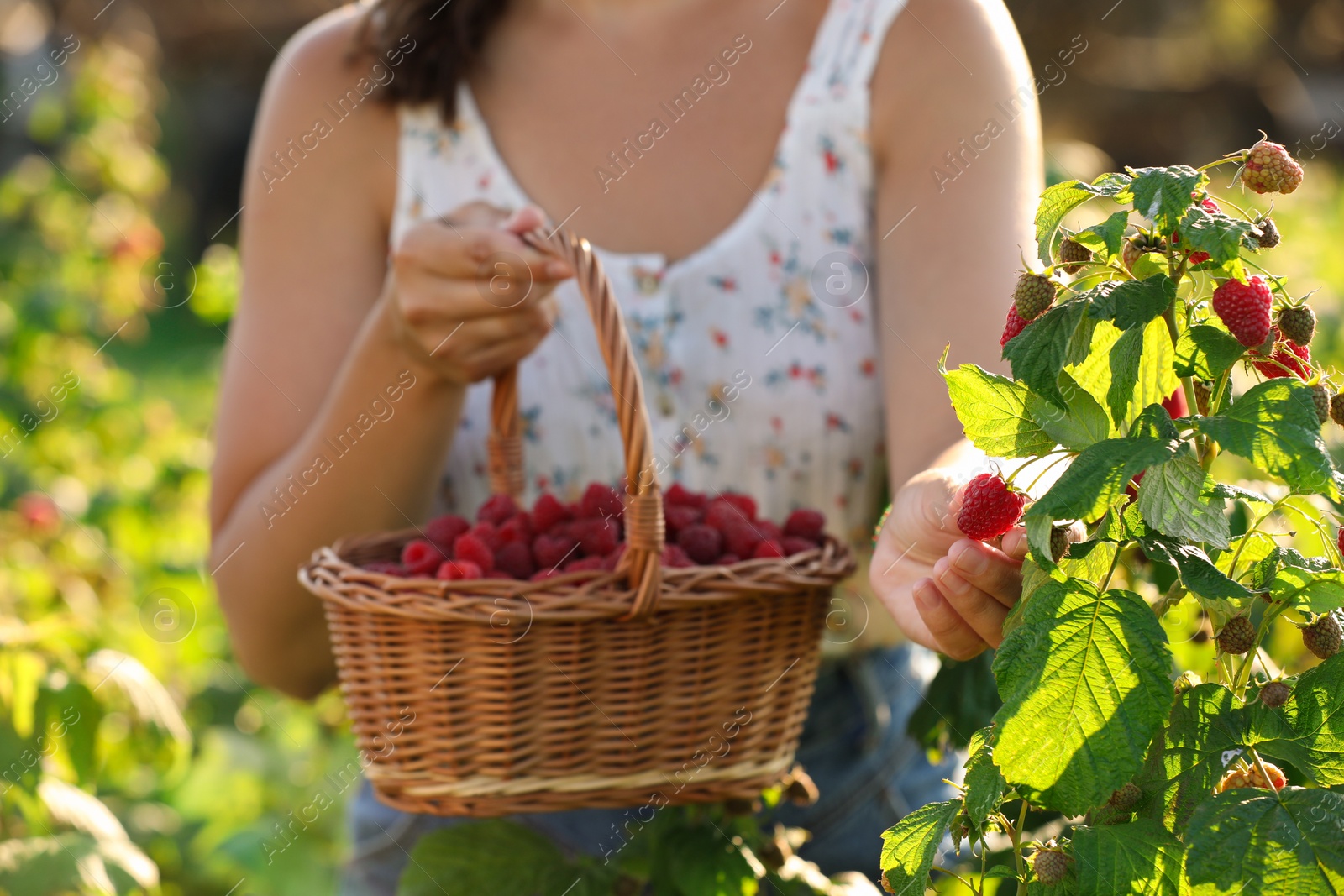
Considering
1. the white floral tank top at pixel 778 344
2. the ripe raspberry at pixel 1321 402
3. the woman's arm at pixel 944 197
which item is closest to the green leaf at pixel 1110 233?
the ripe raspberry at pixel 1321 402

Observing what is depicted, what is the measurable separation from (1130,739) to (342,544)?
0.74 meters

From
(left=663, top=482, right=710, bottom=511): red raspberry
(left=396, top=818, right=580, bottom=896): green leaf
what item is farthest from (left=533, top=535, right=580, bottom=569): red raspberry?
(left=396, top=818, right=580, bottom=896): green leaf

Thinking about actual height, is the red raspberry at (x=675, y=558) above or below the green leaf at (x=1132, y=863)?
below

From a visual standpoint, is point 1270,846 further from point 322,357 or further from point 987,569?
point 322,357

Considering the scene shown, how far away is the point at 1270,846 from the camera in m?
0.44

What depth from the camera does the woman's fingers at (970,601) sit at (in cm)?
59

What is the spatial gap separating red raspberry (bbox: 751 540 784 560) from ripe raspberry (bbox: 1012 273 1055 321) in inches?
17.4

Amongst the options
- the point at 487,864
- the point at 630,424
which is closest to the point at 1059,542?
the point at 630,424

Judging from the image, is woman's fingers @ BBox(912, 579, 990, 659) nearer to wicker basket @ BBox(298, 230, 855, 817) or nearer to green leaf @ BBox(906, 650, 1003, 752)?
wicker basket @ BBox(298, 230, 855, 817)

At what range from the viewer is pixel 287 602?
3.76ft

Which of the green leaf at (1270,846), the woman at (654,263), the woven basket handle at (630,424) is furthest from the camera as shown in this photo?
the woman at (654,263)

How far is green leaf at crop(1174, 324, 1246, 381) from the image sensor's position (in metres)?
0.49

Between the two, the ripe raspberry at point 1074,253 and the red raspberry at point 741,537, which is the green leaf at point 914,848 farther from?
the red raspberry at point 741,537

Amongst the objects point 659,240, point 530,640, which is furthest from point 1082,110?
point 530,640
